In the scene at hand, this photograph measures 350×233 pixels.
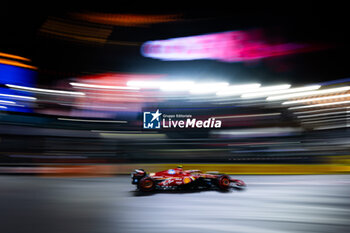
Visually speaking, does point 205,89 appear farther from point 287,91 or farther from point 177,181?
point 177,181

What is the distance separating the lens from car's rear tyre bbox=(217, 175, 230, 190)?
7.93m

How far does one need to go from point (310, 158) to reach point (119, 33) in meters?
18.4

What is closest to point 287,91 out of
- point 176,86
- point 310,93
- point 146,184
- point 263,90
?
point 310,93

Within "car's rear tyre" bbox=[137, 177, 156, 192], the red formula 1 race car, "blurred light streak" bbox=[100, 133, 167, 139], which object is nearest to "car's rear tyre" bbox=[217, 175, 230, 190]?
the red formula 1 race car

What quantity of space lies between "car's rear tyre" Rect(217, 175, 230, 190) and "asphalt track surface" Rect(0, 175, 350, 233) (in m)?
0.21

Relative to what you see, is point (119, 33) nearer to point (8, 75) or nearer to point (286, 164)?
point (8, 75)

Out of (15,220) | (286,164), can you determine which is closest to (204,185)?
(15,220)

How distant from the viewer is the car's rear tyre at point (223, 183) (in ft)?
26.0

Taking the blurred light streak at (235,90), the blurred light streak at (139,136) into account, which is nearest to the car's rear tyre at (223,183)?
the blurred light streak at (139,136)

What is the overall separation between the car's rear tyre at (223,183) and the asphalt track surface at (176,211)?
21cm

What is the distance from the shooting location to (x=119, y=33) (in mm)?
24234

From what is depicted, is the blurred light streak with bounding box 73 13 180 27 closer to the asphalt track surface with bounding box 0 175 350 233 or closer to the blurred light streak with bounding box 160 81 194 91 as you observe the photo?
the blurred light streak with bounding box 160 81 194 91

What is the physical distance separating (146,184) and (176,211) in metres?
2.46

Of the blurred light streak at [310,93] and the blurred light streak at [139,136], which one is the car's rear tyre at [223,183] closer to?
the blurred light streak at [139,136]
